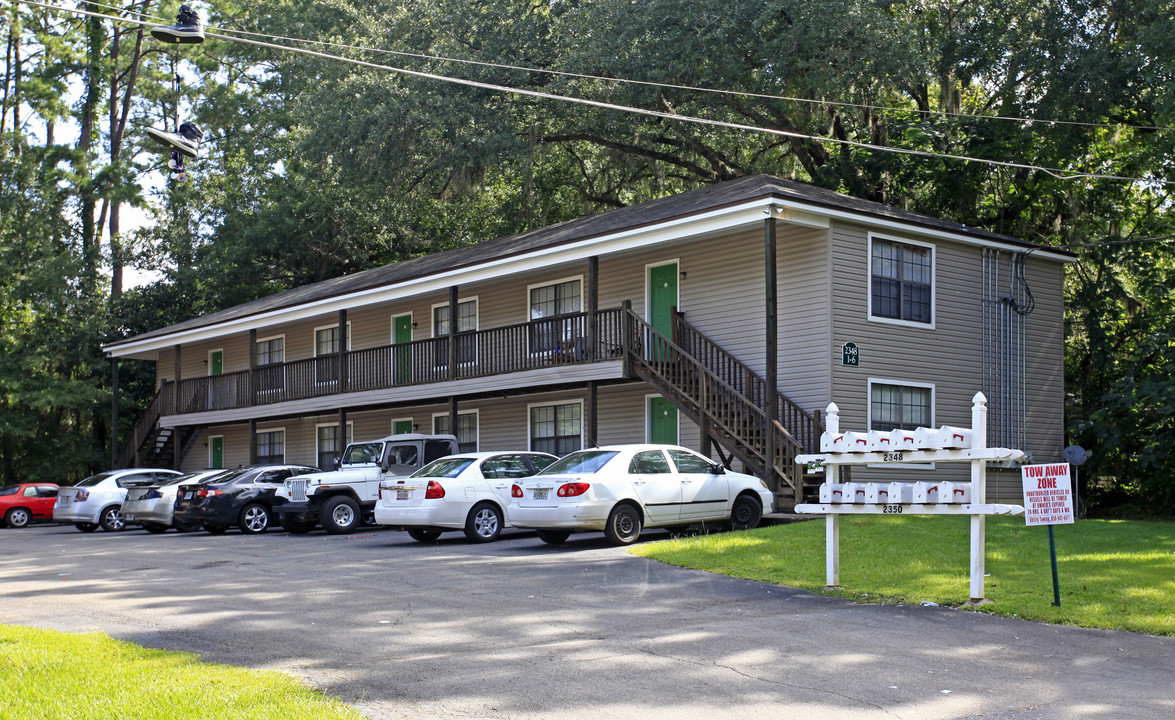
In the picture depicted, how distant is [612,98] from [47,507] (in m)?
19.1

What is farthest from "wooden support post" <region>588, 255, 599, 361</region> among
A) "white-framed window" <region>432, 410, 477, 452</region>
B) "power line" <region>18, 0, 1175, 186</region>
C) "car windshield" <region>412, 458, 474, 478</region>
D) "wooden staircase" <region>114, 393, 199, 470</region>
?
"wooden staircase" <region>114, 393, 199, 470</region>

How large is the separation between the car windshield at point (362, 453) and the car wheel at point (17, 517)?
1364cm

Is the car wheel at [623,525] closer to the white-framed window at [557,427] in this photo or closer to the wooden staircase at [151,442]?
the white-framed window at [557,427]

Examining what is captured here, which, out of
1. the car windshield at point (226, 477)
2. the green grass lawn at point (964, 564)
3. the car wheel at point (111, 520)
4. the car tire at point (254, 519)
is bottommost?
the car wheel at point (111, 520)

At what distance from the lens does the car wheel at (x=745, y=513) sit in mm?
17683

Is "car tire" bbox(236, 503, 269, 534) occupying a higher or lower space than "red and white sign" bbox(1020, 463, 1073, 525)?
lower

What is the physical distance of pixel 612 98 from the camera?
3186cm

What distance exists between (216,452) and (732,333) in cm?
2361

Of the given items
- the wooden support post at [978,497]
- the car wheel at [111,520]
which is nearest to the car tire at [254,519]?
the car wheel at [111,520]

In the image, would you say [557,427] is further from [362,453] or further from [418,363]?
[362,453]

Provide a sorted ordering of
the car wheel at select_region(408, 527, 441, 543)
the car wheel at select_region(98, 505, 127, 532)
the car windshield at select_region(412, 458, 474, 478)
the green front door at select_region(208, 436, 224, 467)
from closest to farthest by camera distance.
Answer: the car windshield at select_region(412, 458, 474, 478), the car wheel at select_region(408, 527, 441, 543), the car wheel at select_region(98, 505, 127, 532), the green front door at select_region(208, 436, 224, 467)

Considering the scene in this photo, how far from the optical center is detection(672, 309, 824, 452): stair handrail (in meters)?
20.1

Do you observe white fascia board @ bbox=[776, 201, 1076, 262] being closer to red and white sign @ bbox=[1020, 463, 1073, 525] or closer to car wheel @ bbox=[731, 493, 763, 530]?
car wheel @ bbox=[731, 493, 763, 530]

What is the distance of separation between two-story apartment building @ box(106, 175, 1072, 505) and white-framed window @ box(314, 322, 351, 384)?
94 millimetres
